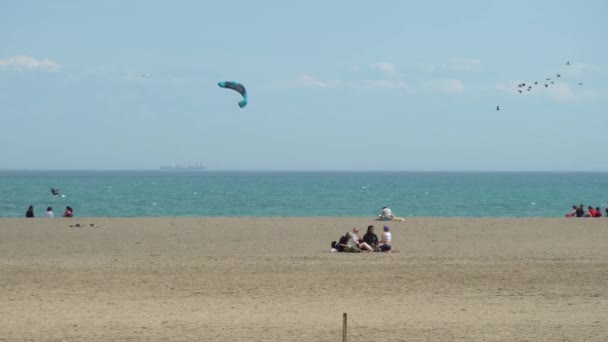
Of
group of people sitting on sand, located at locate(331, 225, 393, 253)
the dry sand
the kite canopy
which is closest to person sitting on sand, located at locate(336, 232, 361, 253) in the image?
group of people sitting on sand, located at locate(331, 225, 393, 253)

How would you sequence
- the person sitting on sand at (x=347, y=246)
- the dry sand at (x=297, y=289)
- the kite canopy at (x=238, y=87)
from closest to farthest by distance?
the dry sand at (x=297, y=289)
the person sitting on sand at (x=347, y=246)
the kite canopy at (x=238, y=87)

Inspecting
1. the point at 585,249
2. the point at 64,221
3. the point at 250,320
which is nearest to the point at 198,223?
the point at 64,221

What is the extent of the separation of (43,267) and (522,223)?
17928 millimetres

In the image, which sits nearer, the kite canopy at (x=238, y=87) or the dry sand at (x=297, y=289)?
the dry sand at (x=297, y=289)

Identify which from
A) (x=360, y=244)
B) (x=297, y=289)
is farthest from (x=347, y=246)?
(x=297, y=289)

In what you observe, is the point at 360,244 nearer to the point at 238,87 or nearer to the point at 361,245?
the point at 361,245

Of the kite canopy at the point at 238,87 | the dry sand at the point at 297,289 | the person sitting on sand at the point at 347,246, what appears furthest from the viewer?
the kite canopy at the point at 238,87

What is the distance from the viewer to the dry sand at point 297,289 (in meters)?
10.9

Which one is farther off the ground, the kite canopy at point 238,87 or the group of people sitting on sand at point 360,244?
the kite canopy at point 238,87

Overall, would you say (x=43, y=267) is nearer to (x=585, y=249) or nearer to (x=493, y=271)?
(x=493, y=271)

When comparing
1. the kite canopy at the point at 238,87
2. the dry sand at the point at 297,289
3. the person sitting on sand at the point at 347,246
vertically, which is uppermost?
the kite canopy at the point at 238,87

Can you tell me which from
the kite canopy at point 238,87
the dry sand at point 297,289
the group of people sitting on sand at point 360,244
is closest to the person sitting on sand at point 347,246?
the group of people sitting on sand at point 360,244

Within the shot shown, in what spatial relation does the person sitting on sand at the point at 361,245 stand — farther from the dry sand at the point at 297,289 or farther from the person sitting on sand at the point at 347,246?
the dry sand at the point at 297,289

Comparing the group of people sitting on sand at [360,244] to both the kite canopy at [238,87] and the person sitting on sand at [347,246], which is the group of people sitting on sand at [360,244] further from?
the kite canopy at [238,87]
